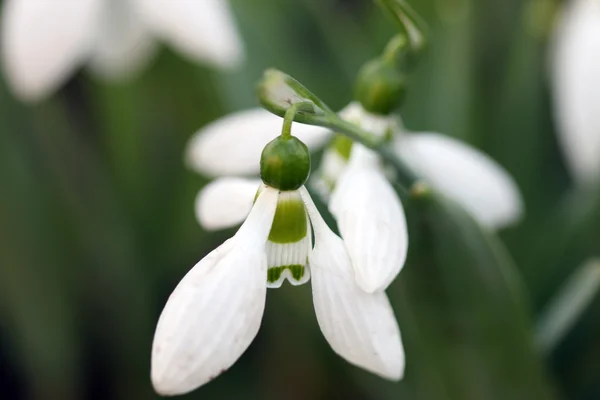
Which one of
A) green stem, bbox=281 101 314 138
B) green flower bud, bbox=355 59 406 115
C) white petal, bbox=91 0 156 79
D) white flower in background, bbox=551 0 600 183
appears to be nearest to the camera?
green stem, bbox=281 101 314 138

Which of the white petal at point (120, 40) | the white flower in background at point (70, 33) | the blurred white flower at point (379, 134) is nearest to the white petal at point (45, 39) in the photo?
the white flower in background at point (70, 33)

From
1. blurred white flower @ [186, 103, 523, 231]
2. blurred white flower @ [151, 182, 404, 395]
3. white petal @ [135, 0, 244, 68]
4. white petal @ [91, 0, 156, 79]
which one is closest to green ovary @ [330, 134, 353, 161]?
blurred white flower @ [186, 103, 523, 231]

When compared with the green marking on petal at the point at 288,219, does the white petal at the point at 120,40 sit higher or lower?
higher

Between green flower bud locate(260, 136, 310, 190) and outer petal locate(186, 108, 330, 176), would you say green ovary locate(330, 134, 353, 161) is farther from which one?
green flower bud locate(260, 136, 310, 190)

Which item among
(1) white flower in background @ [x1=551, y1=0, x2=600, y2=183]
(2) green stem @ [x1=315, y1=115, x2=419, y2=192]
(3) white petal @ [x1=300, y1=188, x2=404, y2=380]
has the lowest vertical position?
(3) white petal @ [x1=300, y1=188, x2=404, y2=380]

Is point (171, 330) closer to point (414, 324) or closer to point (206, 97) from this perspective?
point (414, 324)

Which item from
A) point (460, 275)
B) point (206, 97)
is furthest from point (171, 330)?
point (206, 97)

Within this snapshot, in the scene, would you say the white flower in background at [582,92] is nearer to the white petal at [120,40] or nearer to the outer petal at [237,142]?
the outer petal at [237,142]
